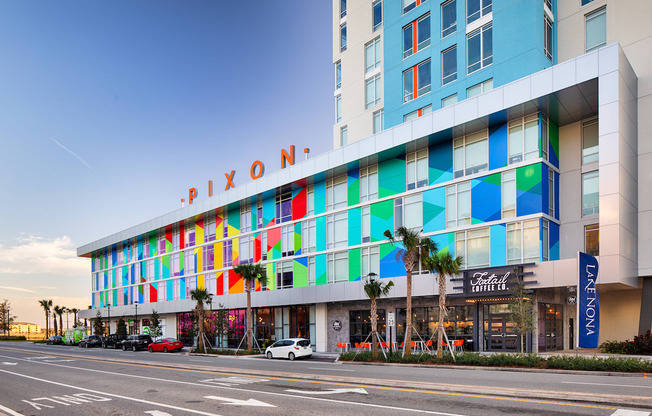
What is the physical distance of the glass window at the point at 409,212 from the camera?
1529 inches

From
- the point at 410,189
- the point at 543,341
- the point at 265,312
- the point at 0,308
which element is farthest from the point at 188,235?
the point at 0,308

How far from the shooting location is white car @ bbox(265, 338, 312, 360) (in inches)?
1421

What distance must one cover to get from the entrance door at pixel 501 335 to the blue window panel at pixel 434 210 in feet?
23.4

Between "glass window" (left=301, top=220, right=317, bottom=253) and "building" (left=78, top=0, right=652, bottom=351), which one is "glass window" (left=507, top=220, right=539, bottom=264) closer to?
"building" (left=78, top=0, right=652, bottom=351)

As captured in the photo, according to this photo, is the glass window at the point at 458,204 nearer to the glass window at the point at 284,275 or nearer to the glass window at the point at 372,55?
the glass window at the point at 372,55

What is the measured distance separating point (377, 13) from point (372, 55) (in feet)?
12.5

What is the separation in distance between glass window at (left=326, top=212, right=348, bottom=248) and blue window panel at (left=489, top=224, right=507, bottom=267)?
1383cm

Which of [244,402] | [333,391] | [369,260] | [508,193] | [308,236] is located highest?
[508,193]

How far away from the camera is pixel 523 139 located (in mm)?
33344

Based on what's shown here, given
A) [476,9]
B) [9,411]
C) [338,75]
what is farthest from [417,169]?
[9,411]

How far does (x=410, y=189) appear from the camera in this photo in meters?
39.8

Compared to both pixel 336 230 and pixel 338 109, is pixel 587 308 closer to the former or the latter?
pixel 336 230

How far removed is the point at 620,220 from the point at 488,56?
1528cm

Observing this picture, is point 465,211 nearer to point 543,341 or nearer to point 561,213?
point 561,213
